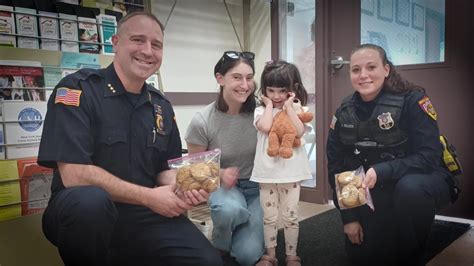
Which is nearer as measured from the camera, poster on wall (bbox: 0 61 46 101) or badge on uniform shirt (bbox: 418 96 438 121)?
poster on wall (bbox: 0 61 46 101)

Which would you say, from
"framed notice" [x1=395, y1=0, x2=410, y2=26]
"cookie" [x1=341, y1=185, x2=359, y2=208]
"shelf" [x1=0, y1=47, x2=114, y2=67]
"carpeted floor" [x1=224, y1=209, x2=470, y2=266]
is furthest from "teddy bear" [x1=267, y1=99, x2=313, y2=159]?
"framed notice" [x1=395, y1=0, x2=410, y2=26]

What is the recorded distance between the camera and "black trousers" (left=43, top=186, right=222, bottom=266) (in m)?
1.13

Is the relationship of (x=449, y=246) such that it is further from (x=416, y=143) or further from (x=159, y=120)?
(x=159, y=120)

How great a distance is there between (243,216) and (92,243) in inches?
28.9

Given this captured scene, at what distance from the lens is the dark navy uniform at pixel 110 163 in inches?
44.9

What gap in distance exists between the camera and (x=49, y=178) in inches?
62.6

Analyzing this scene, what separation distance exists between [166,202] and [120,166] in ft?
0.76

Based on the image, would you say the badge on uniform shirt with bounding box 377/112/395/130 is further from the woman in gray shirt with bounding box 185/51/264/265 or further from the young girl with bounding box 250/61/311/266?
the woman in gray shirt with bounding box 185/51/264/265

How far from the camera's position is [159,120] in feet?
4.87

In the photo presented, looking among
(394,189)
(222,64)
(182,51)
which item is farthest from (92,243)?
(182,51)

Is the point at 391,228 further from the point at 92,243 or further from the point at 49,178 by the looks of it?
the point at 49,178

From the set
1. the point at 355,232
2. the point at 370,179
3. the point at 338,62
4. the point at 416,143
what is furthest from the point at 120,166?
the point at 338,62

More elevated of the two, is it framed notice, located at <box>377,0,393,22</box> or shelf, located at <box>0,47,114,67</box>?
framed notice, located at <box>377,0,393,22</box>

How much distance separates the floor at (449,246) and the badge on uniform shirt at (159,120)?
33.6 inches
